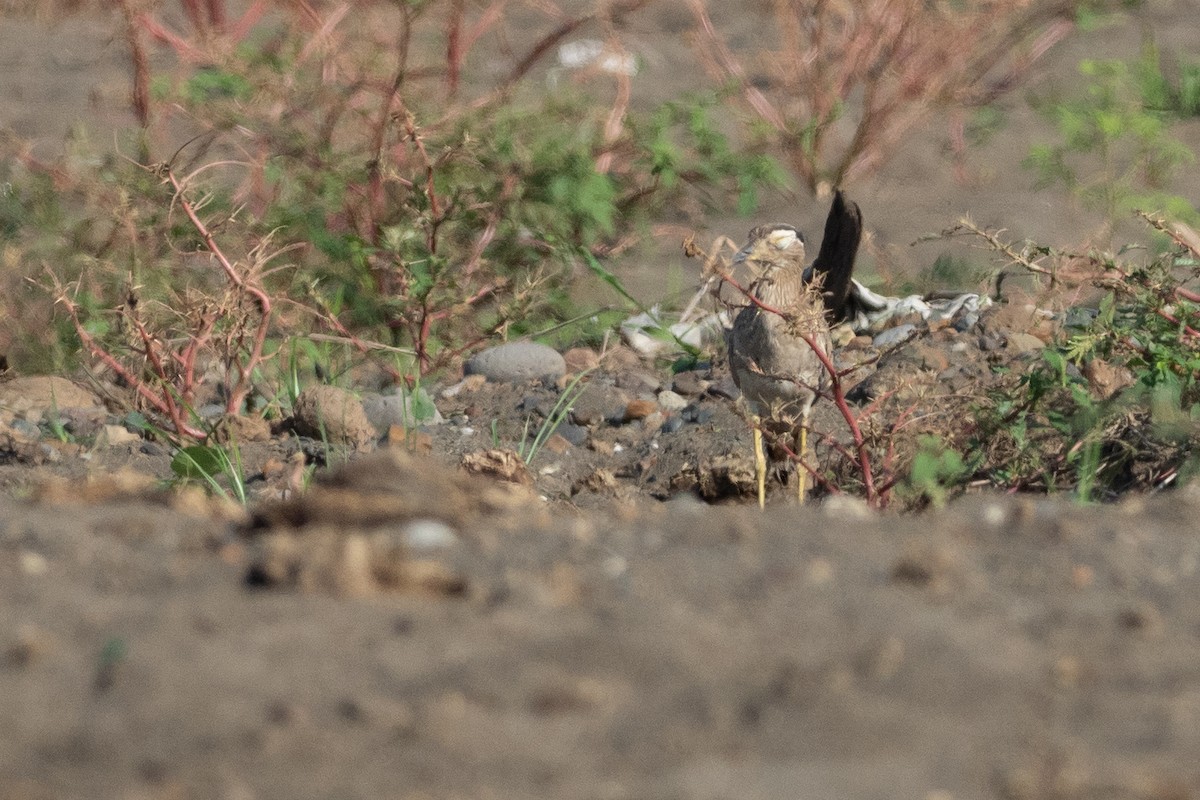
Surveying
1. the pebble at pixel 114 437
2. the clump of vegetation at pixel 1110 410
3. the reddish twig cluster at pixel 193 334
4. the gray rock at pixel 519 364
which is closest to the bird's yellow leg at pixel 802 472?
the clump of vegetation at pixel 1110 410

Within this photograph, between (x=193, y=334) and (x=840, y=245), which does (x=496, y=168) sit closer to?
(x=840, y=245)

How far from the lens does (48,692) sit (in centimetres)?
200

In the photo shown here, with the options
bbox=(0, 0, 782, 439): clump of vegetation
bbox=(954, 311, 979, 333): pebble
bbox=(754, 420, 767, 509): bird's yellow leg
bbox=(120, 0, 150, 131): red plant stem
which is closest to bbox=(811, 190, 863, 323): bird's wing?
bbox=(954, 311, 979, 333): pebble

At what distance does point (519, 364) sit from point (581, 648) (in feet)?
A: 10.3

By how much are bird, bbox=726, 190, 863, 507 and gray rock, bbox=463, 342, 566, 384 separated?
0.78 meters

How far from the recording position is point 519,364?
5152 mm

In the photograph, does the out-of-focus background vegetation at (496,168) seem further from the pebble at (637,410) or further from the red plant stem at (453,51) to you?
the pebble at (637,410)

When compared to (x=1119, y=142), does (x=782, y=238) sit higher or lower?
lower

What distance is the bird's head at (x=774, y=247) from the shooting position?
4523 millimetres

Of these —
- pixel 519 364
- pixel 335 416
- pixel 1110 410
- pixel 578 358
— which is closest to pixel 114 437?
pixel 335 416

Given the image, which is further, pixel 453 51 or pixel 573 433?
pixel 453 51

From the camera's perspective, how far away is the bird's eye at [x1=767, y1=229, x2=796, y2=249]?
15.1 ft

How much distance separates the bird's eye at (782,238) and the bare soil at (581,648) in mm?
1777

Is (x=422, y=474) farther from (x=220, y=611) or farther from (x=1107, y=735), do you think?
(x=1107, y=735)
